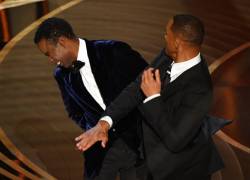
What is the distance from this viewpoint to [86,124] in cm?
323

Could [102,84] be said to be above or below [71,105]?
Answer: above

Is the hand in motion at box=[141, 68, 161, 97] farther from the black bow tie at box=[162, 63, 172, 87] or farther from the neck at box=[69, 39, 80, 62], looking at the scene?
the neck at box=[69, 39, 80, 62]

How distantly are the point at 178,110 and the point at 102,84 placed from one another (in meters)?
0.64

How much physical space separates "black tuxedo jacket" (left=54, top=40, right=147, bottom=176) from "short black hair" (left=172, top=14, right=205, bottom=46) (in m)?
0.51

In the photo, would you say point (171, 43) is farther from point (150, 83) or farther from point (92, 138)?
point (92, 138)

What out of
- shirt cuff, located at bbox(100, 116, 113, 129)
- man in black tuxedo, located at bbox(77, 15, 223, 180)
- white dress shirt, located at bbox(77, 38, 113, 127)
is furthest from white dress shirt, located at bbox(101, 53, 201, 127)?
white dress shirt, located at bbox(77, 38, 113, 127)

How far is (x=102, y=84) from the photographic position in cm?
307

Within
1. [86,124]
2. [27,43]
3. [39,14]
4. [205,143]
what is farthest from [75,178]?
[39,14]

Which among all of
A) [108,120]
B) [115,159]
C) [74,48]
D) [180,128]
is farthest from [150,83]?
[115,159]

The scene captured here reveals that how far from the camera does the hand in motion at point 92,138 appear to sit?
2732 millimetres

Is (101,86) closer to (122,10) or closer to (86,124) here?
(86,124)

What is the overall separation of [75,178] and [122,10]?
10.7ft

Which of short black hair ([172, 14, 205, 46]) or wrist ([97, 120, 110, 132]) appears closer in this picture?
short black hair ([172, 14, 205, 46])

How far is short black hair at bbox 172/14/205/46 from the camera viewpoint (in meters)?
2.60
